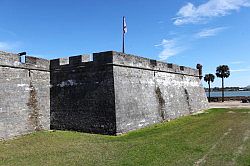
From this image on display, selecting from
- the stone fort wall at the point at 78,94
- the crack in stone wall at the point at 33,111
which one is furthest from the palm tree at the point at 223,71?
the crack in stone wall at the point at 33,111

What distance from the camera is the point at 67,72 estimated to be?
48.8 feet

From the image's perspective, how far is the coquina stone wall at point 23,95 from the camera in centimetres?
1205

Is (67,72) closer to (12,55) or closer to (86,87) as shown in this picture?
(86,87)

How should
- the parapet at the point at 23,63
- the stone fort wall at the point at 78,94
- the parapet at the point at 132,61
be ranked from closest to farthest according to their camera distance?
1. the parapet at the point at 23,63
2. the stone fort wall at the point at 78,94
3. the parapet at the point at 132,61

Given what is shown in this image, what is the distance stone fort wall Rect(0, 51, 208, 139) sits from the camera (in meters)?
12.5

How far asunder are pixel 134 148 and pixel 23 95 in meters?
6.82

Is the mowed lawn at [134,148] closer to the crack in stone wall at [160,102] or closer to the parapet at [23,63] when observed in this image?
the parapet at [23,63]

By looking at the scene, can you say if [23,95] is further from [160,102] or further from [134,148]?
[160,102]

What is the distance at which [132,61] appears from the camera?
15.0m

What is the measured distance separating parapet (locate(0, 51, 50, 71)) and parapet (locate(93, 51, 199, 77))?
127 inches

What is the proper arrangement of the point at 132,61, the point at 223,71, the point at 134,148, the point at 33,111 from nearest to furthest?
the point at 134,148 < the point at 33,111 < the point at 132,61 < the point at 223,71

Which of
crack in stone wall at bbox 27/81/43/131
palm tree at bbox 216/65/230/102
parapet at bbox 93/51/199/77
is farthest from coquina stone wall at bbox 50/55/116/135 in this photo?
palm tree at bbox 216/65/230/102

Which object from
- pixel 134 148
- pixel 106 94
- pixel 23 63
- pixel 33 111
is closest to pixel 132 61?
pixel 106 94

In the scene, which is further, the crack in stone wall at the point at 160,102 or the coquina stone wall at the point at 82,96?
the crack in stone wall at the point at 160,102
